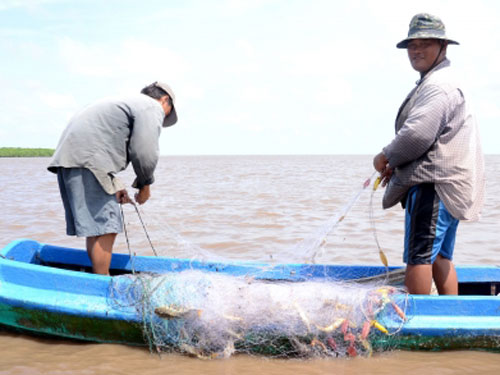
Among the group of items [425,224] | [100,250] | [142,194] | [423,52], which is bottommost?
[100,250]

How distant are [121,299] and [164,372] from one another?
586 millimetres

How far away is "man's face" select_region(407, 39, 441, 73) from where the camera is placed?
3420 mm

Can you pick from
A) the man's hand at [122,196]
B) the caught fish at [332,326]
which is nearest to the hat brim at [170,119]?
the man's hand at [122,196]

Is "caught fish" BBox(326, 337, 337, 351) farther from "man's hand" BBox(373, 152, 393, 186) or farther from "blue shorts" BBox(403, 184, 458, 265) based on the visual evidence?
"man's hand" BBox(373, 152, 393, 186)

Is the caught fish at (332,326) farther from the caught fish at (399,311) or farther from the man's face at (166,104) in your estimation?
the man's face at (166,104)

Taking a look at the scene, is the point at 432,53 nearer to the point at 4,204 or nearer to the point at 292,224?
the point at 292,224

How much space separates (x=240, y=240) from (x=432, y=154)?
5075mm

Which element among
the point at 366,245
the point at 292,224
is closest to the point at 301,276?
the point at 366,245

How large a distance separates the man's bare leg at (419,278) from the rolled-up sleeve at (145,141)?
6.37ft

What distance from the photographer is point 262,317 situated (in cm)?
342

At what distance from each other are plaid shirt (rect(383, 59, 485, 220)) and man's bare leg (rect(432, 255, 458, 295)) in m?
0.46

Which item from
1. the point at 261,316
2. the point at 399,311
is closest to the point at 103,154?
the point at 261,316

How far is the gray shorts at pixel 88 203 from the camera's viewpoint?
12.2 feet

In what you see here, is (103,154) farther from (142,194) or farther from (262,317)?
(262,317)
